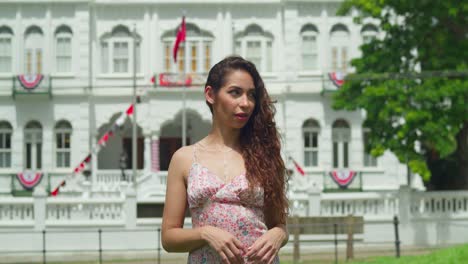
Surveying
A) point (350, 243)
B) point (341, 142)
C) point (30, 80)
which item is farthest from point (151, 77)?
point (350, 243)

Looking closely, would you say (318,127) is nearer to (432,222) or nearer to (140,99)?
(140,99)

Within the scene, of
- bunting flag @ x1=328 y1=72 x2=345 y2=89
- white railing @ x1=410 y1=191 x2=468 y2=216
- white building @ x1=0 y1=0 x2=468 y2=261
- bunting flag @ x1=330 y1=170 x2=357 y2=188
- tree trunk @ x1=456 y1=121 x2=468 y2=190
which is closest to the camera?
white railing @ x1=410 y1=191 x2=468 y2=216

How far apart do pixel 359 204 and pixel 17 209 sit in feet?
28.7

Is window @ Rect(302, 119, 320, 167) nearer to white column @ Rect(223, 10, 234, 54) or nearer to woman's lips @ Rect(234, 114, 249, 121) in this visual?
white column @ Rect(223, 10, 234, 54)

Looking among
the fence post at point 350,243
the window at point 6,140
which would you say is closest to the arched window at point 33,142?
the window at point 6,140

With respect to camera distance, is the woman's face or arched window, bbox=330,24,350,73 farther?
arched window, bbox=330,24,350,73

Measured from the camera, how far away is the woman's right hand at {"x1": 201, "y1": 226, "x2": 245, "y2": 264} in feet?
11.8

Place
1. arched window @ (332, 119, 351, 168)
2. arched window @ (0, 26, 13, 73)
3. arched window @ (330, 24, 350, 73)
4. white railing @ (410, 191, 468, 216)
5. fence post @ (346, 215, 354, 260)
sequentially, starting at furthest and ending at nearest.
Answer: arched window @ (0, 26, 13, 73) < arched window @ (330, 24, 350, 73) < arched window @ (332, 119, 351, 168) < white railing @ (410, 191, 468, 216) < fence post @ (346, 215, 354, 260)

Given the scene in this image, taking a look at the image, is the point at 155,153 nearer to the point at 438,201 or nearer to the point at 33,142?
the point at 33,142

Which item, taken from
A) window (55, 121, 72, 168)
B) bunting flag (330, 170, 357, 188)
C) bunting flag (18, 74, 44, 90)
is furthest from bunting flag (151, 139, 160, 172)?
bunting flag (330, 170, 357, 188)

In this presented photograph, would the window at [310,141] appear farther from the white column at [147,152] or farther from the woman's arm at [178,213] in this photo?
the woman's arm at [178,213]

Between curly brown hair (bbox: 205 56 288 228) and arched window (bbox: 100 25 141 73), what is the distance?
32292mm

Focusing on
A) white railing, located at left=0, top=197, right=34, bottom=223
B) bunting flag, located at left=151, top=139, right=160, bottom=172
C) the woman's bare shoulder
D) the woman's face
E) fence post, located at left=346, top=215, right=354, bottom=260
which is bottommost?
fence post, located at left=346, top=215, right=354, bottom=260

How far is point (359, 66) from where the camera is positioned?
78.7ft
